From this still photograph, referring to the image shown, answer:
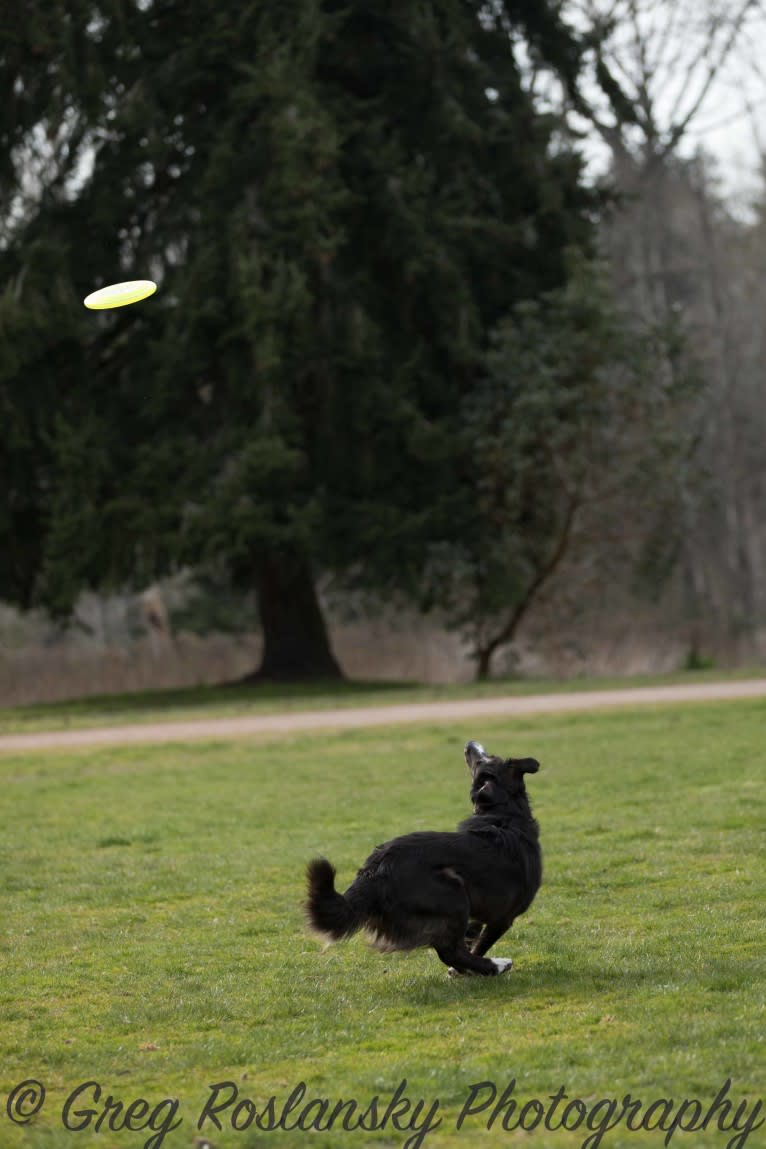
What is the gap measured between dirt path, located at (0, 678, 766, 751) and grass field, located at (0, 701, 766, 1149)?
586 cm

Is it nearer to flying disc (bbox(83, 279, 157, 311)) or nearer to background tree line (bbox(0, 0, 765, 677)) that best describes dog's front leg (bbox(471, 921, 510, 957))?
flying disc (bbox(83, 279, 157, 311))

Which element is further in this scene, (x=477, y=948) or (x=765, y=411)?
(x=765, y=411)

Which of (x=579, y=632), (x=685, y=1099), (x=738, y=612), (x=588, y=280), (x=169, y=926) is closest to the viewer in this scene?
(x=685, y=1099)

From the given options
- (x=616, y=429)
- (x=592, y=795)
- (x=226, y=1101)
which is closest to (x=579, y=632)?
(x=616, y=429)

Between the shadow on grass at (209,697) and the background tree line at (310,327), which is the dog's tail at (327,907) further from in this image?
the background tree line at (310,327)

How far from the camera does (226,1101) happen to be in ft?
17.8

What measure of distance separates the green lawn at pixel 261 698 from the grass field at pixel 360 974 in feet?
32.6

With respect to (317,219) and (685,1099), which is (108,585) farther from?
(685,1099)

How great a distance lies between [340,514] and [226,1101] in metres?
24.3

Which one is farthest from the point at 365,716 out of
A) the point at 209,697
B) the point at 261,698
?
the point at 209,697

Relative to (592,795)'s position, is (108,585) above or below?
above

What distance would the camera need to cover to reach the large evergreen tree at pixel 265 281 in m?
28.1

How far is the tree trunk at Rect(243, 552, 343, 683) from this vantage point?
30.9 meters

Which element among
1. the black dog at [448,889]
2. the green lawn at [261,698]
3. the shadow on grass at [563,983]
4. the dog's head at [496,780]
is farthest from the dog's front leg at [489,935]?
the green lawn at [261,698]
